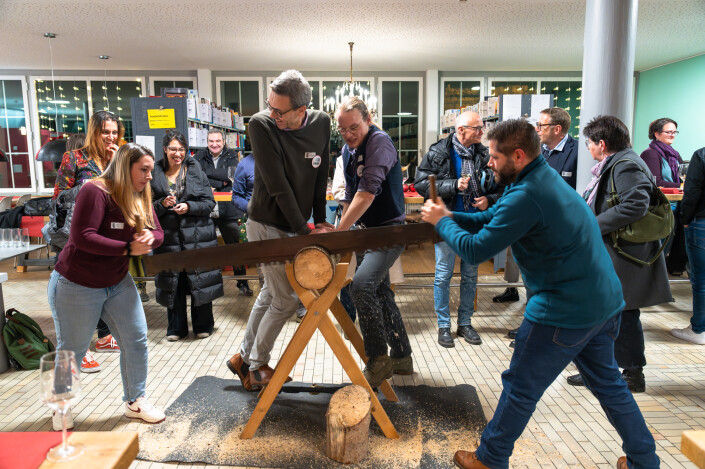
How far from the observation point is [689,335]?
145 inches

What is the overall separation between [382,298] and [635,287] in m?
1.41

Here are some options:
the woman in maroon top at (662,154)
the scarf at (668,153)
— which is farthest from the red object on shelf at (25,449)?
the scarf at (668,153)

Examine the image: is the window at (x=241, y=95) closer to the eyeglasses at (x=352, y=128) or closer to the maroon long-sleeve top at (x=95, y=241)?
the eyeglasses at (x=352, y=128)

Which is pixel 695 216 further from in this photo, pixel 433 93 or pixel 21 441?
pixel 433 93

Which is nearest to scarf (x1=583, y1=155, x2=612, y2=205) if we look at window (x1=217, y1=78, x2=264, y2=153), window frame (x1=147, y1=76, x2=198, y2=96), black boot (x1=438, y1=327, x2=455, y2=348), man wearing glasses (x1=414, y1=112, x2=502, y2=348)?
man wearing glasses (x1=414, y1=112, x2=502, y2=348)

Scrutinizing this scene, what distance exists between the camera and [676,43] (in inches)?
324

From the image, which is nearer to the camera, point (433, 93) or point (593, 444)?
point (593, 444)

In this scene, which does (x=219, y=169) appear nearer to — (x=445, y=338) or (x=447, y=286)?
(x=447, y=286)

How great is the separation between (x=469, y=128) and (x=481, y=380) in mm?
1710

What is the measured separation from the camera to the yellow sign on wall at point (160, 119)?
5426mm

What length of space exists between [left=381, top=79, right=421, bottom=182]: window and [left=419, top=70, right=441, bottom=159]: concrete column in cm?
20

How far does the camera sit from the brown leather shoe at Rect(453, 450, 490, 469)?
76.7 inches

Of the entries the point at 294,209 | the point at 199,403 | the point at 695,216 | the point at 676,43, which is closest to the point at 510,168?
the point at 294,209

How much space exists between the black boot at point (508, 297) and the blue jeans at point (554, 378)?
293 centimetres
